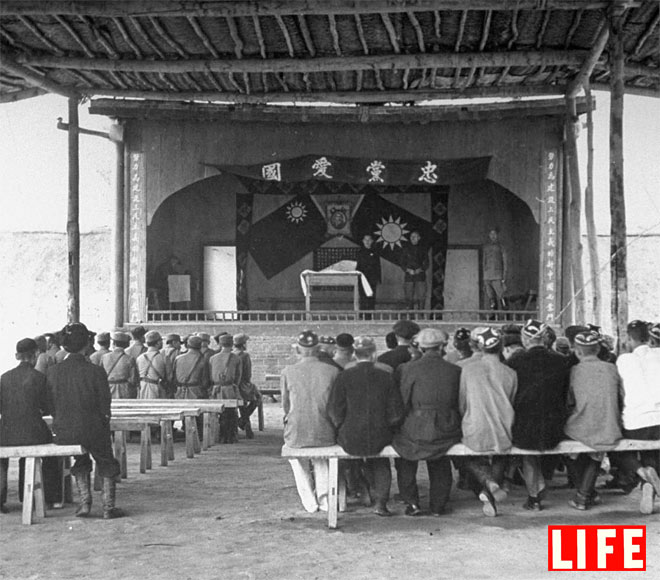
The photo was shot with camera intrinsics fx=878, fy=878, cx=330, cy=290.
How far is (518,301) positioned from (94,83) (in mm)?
8197

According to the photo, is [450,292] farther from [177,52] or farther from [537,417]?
[537,417]

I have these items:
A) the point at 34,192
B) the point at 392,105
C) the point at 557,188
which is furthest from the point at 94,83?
the point at 34,192

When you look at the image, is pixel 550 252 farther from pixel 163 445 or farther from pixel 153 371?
pixel 163 445

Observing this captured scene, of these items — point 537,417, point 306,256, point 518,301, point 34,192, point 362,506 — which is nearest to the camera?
point 537,417

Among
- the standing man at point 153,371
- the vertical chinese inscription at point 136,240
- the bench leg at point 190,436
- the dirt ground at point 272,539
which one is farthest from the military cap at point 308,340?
the vertical chinese inscription at point 136,240

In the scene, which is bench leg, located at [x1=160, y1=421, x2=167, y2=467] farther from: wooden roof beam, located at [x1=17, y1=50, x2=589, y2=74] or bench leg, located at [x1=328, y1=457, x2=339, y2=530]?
wooden roof beam, located at [x1=17, y1=50, x2=589, y2=74]

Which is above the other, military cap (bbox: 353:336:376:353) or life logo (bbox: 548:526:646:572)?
military cap (bbox: 353:336:376:353)

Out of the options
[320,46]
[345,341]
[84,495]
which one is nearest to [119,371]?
[84,495]

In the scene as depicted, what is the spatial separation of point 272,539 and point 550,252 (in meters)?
10.1

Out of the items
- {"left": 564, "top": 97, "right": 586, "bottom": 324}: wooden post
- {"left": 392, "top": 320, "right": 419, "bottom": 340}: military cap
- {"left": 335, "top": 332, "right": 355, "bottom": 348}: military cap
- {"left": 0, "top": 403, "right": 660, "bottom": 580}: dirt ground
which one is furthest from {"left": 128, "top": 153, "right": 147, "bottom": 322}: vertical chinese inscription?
{"left": 335, "top": 332, "right": 355, "bottom": 348}: military cap

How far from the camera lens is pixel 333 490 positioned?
573 cm

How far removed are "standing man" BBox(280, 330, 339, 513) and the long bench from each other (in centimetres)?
10

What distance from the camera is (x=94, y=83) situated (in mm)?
12336

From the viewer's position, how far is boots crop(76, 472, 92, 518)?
608cm
